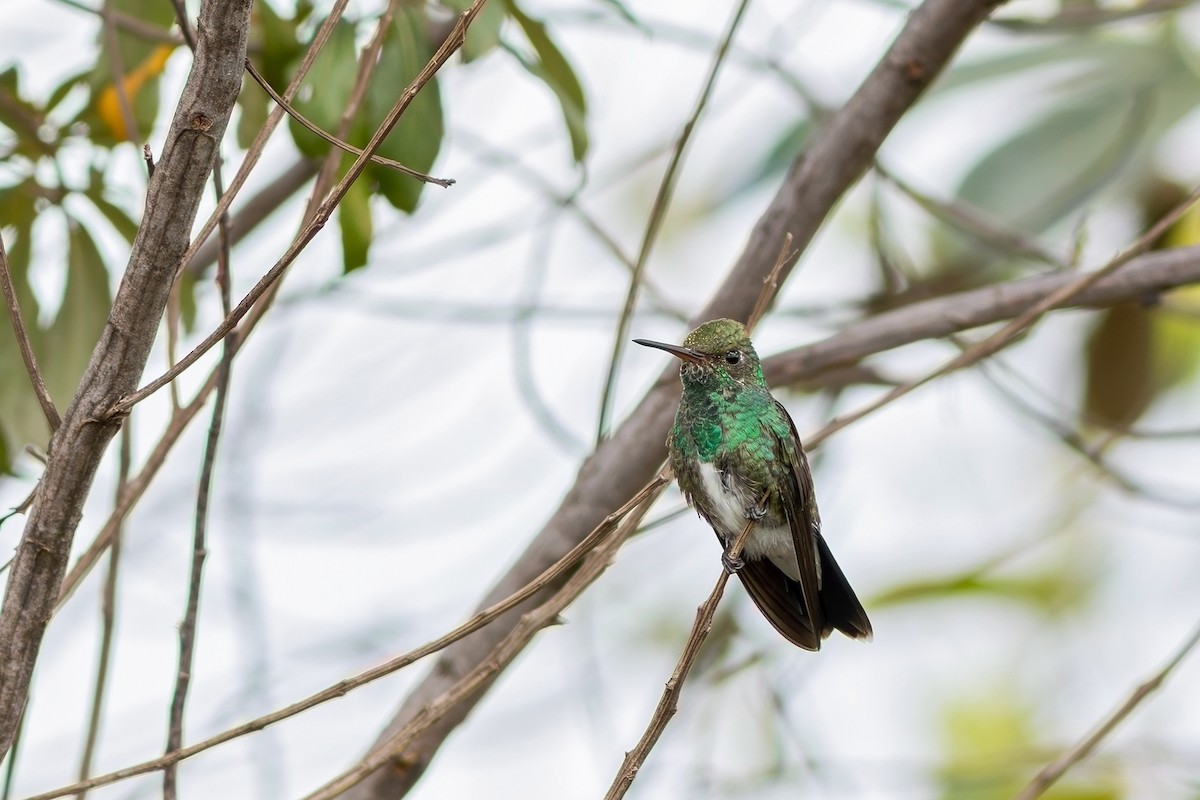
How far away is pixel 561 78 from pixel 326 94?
60cm

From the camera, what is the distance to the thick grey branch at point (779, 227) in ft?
7.45

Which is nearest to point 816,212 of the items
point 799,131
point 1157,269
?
point 1157,269

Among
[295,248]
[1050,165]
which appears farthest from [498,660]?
[1050,165]

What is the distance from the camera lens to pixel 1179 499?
120 inches

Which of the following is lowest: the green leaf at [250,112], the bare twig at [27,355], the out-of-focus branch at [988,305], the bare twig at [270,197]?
the bare twig at [27,355]

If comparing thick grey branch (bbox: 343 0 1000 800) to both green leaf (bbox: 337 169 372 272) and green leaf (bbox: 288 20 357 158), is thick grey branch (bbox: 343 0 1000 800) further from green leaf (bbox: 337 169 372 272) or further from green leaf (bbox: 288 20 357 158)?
green leaf (bbox: 288 20 357 158)

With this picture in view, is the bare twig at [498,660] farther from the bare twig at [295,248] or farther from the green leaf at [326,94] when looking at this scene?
the green leaf at [326,94]

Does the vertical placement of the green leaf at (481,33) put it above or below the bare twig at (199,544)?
above

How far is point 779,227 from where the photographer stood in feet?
7.63

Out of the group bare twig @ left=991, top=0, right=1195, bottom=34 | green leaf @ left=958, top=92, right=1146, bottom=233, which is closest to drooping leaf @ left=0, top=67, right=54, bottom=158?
bare twig @ left=991, top=0, right=1195, bottom=34

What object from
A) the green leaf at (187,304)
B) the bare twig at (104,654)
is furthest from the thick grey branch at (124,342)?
the green leaf at (187,304)

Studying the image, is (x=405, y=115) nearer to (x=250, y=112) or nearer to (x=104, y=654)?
(x=250, y=112)

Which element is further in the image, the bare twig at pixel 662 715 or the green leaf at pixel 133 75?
the green leaf at pixel 133 75

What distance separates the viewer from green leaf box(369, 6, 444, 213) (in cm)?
216
